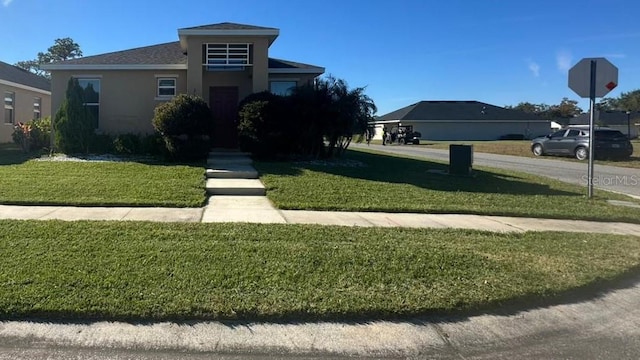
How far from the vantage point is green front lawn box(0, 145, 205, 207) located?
9.02 m

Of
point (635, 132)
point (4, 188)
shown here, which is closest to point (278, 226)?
point (4, 188)

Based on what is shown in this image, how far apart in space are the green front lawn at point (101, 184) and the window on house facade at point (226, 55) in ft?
15.6

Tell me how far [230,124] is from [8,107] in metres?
13.6

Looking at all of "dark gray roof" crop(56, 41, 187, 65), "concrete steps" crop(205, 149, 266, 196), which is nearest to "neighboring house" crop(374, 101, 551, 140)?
"dark gray roof" crop(56, 41, 187, 65)

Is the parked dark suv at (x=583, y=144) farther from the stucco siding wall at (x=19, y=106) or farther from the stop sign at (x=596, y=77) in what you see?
the stucco siding wall at (x=19, y=106)

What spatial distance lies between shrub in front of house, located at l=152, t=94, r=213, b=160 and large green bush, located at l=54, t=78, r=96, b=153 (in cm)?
302

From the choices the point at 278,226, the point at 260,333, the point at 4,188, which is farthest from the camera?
the point at 4,188

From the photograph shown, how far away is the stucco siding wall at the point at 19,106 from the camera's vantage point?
76.8 feet

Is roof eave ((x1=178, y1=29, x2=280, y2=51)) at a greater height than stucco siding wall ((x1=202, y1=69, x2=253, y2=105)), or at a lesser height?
greater

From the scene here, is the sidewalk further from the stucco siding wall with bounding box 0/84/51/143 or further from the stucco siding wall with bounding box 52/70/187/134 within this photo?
the stucco siding wall with bounding box 0/84/51/143

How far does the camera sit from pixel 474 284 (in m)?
5.05

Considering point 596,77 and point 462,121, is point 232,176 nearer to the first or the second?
point 596,77

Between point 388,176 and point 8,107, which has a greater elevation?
point 8,107

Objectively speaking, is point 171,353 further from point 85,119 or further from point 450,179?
point 85,119
